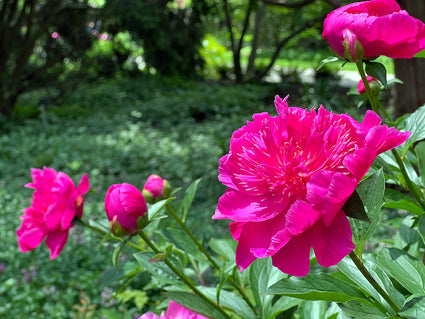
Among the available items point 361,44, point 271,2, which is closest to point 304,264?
point 361,44

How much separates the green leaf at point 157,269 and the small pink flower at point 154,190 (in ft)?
0.63

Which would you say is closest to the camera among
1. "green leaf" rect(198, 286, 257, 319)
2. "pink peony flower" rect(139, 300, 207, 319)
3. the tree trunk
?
"pink peony flower" rect(139, 300, 207, 319)

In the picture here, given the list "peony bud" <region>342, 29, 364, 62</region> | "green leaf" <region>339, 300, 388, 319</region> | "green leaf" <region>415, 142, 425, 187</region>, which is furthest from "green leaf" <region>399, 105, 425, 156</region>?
"green leaf" <region>339, 300, 388, 319</region>

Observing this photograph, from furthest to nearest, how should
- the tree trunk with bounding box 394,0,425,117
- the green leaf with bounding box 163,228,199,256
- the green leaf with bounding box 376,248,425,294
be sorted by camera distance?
the tree trunk with bounding box 394,0,425,117 → the green leaf with bounding box 163,228,199,256 → the green leaf with bounding box 376,248,425,294

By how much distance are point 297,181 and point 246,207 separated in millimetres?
60

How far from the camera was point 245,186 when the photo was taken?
1.60 feet

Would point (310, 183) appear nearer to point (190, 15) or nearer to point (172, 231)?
point (172, 231)

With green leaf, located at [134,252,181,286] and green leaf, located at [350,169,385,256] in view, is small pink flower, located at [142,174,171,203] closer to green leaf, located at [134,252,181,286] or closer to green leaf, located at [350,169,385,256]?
green leaf, located at [134,252,181,286]

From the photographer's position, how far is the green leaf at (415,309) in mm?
485

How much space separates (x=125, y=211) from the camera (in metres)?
0.70

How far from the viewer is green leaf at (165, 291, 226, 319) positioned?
0.64 m

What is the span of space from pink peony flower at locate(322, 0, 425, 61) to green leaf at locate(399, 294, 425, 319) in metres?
0.28

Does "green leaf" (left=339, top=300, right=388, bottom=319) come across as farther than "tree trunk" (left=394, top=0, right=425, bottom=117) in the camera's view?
No

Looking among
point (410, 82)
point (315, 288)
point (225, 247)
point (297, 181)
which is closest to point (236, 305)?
point (225, 247)
